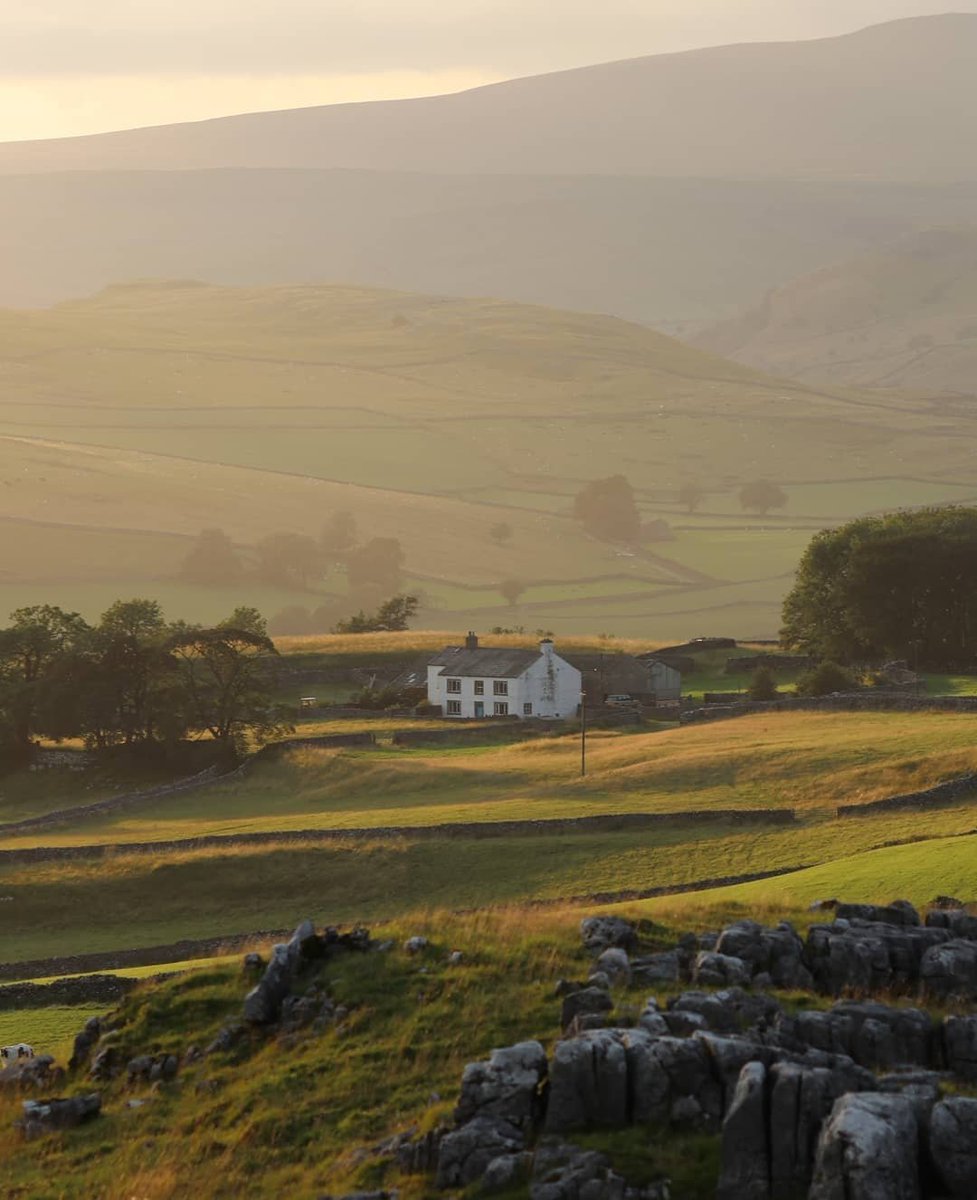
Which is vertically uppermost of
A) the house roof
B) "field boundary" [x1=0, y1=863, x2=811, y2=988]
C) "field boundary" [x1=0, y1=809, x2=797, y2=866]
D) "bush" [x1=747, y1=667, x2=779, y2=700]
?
the house roof

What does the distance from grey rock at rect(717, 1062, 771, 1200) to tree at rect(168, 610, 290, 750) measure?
6999 cm

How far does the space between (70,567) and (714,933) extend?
172429mm

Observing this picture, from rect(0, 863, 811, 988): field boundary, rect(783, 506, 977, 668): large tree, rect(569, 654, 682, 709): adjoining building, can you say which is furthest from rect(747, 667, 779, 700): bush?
rect(0, 863, 811, 988): field boundary

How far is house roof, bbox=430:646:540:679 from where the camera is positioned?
103312 mm

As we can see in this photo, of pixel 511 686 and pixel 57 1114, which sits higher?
pixel 511 686

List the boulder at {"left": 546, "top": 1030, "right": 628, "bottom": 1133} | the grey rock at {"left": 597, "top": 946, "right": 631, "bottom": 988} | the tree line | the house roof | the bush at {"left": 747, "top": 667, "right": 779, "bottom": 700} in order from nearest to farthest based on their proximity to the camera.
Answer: the boulder at {"left": 546, "top": 1030, "right": 628, "bottom": 1133} < the grey rock at {"left": 597, "top": 946, "right": 631, "bottom": 988} < the tree line < the bush at {"left": 747, "top": 667, "right": 779, "bottom": 700} < the house roof

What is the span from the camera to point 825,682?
95.9 m

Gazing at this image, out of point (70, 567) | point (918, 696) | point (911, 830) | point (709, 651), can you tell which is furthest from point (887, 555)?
point (70, 567)

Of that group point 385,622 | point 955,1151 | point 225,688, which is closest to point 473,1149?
point 955,1151

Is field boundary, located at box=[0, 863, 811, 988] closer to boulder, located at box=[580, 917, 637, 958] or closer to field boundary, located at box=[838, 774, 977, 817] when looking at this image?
field boundary, located at box=[838, 774, 977, 817]

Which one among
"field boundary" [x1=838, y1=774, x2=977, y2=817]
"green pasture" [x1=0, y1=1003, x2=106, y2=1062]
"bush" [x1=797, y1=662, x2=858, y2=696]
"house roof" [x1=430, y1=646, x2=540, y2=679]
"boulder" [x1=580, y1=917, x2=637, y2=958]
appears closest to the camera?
"boulder" [x1=580, y1=917, x2=637, y2=958]

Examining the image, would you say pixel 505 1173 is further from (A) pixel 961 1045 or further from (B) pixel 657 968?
(B) pixel 657 968

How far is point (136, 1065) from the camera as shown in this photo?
27844mm

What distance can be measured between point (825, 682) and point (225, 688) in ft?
101
